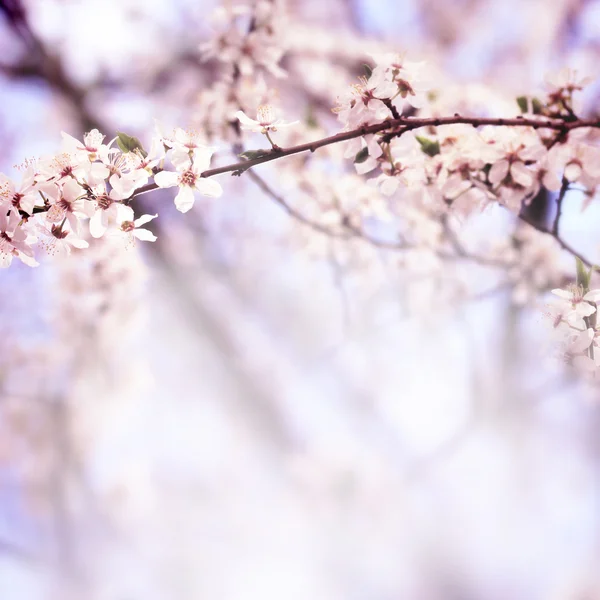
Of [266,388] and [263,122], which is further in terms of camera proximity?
[266,388]

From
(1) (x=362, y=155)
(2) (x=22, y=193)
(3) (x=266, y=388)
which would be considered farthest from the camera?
(3) (x=266, y=388)

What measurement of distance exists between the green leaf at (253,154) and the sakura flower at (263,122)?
57 millimetres

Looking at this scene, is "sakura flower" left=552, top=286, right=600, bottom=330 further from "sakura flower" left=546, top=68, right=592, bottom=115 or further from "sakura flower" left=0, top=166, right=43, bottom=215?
"sakura flower" left=0, top=166, right=43, bottom=215

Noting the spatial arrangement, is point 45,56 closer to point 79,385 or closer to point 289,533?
point 79,385

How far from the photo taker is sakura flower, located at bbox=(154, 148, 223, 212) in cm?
90

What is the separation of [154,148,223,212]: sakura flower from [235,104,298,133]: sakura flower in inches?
3.6

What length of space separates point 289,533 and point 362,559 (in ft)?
3.15

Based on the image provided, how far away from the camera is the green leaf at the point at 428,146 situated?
3.45 feet

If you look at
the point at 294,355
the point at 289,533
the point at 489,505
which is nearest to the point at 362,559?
the point at 289,533

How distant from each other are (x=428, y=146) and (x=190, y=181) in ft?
1.80

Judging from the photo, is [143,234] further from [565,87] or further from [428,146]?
[565,87]

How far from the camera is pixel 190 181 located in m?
0.93

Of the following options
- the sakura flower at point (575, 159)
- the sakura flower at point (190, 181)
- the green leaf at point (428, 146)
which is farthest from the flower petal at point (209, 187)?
the sakura flower at point (575, 159)

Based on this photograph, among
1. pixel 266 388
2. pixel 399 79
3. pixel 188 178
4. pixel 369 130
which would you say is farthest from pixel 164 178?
pixel 266 388
